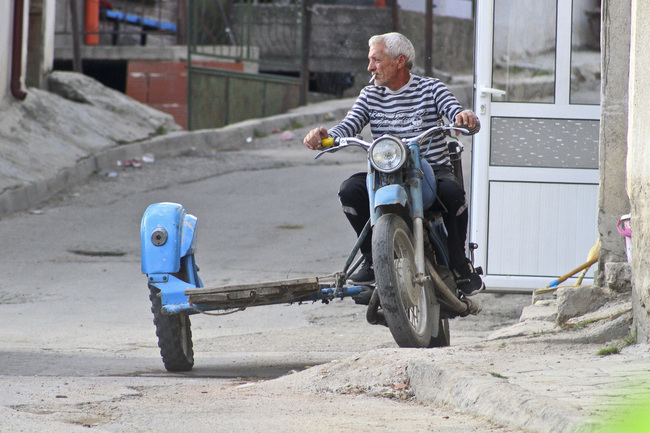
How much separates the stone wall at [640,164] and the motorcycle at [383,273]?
0.76m

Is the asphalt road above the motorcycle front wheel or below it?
below

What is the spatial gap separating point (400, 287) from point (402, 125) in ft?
3.34

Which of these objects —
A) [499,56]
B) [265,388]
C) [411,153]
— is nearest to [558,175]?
[499,56]

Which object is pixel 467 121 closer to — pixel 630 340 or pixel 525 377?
pixel 630 340

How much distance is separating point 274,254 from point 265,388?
4.44 m

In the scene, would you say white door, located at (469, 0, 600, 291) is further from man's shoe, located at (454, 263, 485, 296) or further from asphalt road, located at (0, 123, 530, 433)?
man's shoe, located at (454, 263, 485, 296)

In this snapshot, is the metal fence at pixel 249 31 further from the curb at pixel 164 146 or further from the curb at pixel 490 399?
the curb at pixel 490 399

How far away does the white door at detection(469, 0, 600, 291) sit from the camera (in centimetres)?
620

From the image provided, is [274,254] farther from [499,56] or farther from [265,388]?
[265,388]

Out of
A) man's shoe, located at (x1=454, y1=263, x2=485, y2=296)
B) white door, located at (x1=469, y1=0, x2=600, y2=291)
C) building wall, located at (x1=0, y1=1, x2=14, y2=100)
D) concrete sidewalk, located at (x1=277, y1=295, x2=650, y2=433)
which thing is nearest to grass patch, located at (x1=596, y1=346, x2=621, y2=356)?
concrete sidewalk, located at (x1=277, y1=295, x2=650, y2=433)

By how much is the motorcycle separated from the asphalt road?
0.29 metres

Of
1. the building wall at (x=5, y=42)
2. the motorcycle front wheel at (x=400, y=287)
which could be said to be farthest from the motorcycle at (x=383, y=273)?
A: the building wall at (x=5, y=42)

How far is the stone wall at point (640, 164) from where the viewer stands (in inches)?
147

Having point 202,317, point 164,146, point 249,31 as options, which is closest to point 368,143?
point 202,317
